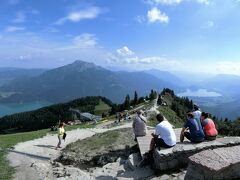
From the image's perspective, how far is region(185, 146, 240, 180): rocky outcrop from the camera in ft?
39.5

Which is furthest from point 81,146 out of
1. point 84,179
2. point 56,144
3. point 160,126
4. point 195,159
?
point 195,159

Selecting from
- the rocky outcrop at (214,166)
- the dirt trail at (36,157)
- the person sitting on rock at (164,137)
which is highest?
the person sitting on rock at (164,137)

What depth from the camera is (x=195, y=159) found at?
495 inches

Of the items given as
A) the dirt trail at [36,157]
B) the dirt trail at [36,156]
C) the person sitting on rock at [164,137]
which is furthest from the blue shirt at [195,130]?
the dirt trail at [36,156]

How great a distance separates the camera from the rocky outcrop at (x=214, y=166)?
12035 mm

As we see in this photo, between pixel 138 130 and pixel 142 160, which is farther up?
pixel 138 130

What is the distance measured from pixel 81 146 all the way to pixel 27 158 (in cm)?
514

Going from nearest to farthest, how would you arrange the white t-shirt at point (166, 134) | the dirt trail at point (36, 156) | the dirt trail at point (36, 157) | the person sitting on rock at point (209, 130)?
1. the white t-shirt at point (166, 134)
2. the person sitting on rock at point (209, 130)
3. the dirt trail at point (36, 157)
4. the dirt trail at point (36, 156)

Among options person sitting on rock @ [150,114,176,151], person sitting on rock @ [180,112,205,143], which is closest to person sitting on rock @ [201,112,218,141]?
person sitting on rock @ [180,112,205,143]

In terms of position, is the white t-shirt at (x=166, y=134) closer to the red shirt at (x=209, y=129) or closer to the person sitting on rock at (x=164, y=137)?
the person sitting on rock at (x=164, y=137)

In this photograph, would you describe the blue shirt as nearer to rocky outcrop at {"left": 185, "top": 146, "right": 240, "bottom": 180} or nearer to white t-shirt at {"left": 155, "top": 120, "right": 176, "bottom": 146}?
white t-shirt at {"left": 155, "top": 120, "right": 176, "bottom": 146}

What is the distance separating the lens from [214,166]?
11992mm

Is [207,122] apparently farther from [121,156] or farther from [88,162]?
[88,162]

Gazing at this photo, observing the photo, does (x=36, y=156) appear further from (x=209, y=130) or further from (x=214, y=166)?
(x=214, y=166)
